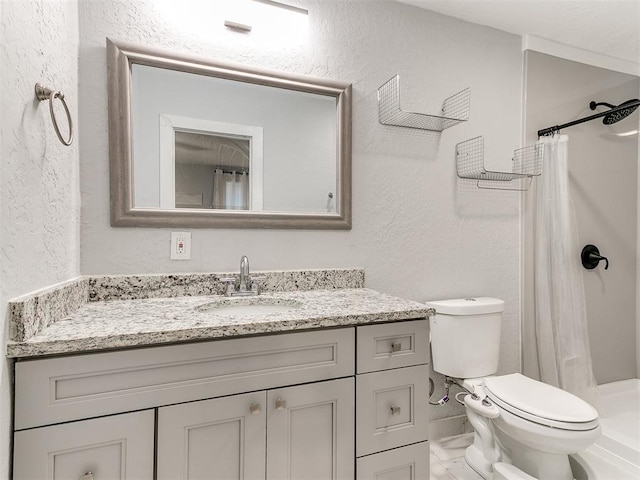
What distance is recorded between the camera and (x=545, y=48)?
2.04 m

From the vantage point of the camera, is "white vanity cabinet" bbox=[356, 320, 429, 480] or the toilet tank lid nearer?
"white vanity cabinet" bbox=[356, 320, 429, 480]

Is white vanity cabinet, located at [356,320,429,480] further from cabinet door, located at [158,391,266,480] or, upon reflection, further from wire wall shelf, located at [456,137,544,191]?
wire wall shelf, located at [456,137,544,191]

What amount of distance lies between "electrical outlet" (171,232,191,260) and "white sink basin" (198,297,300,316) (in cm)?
26

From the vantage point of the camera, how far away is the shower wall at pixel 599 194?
2.04 m

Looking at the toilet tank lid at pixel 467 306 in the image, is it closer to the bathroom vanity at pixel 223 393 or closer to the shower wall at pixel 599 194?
the shower wall at pixel 599 194

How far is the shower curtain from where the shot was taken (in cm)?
190

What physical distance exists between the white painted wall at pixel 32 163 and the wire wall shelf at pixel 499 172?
1771 millimetres

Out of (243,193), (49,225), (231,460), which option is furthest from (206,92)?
(231,460)

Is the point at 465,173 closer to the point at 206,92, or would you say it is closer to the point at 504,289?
the point at 504,289

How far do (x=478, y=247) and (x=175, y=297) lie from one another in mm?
1590

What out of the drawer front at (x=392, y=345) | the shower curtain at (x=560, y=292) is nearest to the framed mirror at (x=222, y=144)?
the drawer front at (x=392, y=345)

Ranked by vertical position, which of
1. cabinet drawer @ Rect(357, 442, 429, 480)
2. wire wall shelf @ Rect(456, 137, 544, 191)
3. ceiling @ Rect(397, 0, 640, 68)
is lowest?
cabinet drawer @ Rect(357, 442, 429, 480)

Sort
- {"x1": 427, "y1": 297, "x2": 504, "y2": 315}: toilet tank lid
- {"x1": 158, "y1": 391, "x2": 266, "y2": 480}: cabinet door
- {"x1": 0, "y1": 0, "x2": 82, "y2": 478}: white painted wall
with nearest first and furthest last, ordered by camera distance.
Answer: {"x1": 0, "y1": 0, "x2": 82, "y2": 478}: white painted wall, {"x1": 158, "y1": 391, "x2": 266, "y2": 480}: cabinet door, {"x1": 427, "y1": 297, "x2": 504, "y2": 315}: toilet tank lid

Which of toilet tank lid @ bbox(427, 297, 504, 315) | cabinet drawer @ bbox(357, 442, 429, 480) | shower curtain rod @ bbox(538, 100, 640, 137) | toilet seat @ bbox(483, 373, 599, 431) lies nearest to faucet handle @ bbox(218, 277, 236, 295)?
cabinet drawer @ bbox(357, 442, 429, 480)
